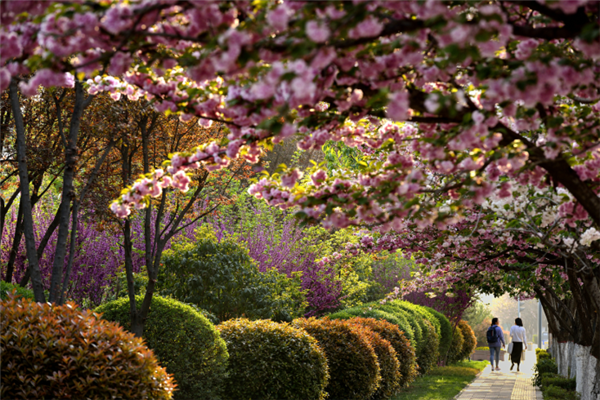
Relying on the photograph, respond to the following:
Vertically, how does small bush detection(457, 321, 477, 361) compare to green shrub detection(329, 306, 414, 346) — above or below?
below

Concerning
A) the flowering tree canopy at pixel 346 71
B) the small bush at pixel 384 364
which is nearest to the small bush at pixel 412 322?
the small bush at pixel 384 364

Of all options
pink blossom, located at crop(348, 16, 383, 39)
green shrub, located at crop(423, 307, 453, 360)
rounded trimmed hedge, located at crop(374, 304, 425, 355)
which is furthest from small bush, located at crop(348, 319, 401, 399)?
green shrub, located at crop(423, 307, 453, 360)

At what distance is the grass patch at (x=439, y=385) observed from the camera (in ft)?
39.5

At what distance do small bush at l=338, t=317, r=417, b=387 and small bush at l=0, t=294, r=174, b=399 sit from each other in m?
7.49

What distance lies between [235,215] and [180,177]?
12.5 meters

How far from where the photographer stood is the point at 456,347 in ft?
76.3

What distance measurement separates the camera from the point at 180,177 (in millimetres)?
4285

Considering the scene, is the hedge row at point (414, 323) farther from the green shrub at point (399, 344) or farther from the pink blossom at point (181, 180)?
the pink blossom at point (181, 180)

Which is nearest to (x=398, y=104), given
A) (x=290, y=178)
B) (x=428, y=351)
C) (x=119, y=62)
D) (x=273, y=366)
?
(x=119, y=62)

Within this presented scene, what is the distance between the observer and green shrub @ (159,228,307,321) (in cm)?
1033

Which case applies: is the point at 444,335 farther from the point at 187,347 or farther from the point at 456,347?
the point at 187,347

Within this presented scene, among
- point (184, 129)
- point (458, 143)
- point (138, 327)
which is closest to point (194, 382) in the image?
point (138, 327)

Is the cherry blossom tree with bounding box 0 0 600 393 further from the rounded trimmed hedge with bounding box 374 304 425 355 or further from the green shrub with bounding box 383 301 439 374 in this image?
the green shrub with bounding box 383 301 439 374

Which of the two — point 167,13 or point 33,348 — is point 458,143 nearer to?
point 167,13
